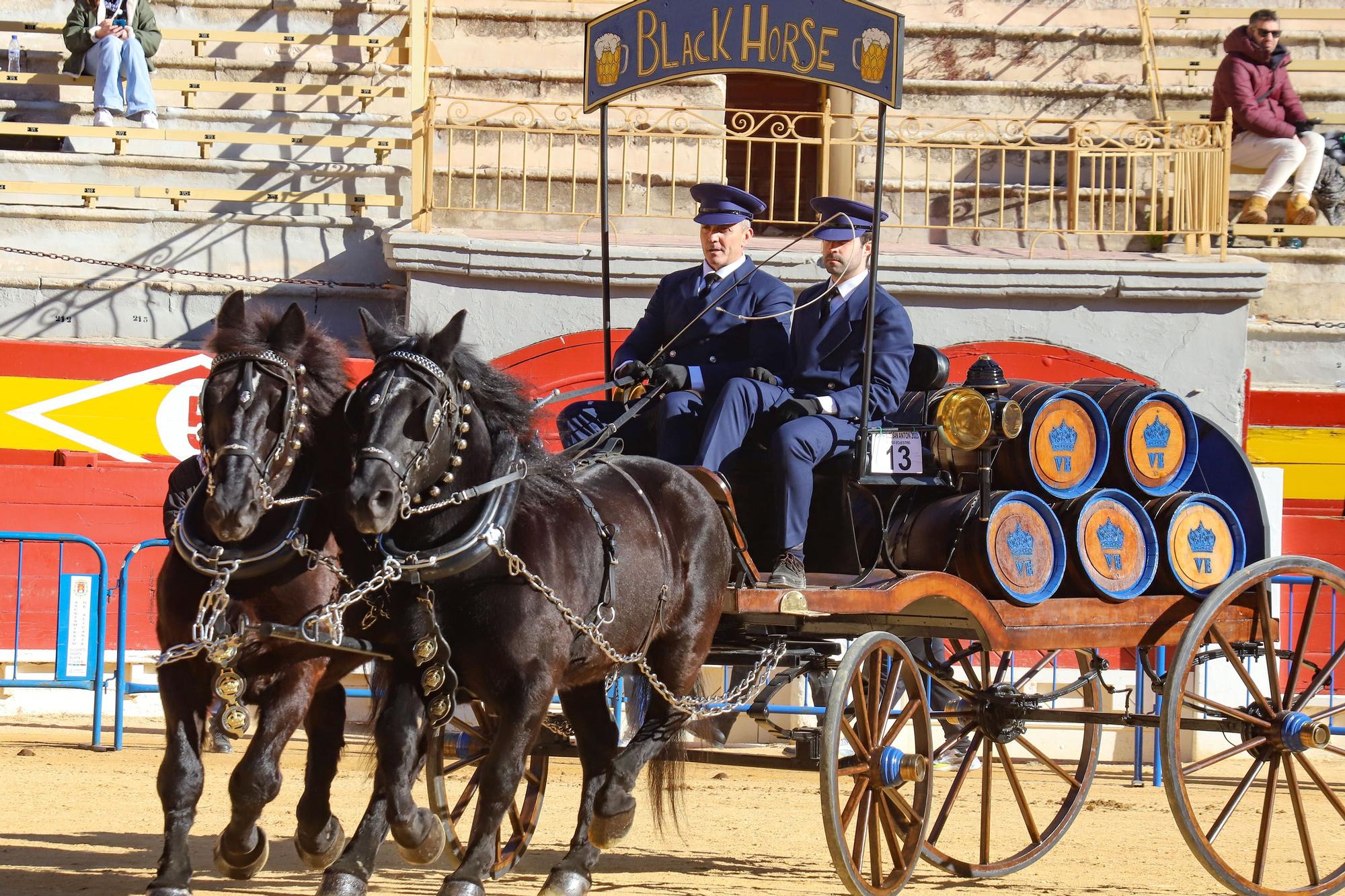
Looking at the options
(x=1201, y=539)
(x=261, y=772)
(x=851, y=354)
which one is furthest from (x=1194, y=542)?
(x=261, y=772)

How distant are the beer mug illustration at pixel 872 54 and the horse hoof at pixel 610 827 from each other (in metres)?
2.74

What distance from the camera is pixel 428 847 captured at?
5051 millimetres

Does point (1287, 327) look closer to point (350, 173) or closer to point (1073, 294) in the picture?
point (1073, 294)

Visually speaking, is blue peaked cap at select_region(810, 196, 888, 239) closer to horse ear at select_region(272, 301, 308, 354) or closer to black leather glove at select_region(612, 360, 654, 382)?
black leather glove at select_region(612, 360, 654, 382)

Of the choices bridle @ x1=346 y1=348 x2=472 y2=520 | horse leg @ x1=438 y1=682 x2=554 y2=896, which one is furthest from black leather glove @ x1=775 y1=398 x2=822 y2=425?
horse leg @ x1=438 y1=682 x2=554 y2=896

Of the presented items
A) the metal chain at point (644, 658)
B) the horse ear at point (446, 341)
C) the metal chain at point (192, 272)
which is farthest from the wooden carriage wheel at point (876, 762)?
the metal chain at point (192, 272)

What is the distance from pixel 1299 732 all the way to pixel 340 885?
3.59 meters

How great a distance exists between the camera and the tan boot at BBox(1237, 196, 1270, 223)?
13.7 m

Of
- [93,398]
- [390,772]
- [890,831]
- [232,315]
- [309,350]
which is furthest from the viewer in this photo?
[93,398]

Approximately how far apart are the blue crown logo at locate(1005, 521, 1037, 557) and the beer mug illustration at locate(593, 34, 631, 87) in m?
2.32

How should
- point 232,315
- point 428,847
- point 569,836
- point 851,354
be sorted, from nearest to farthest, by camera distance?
point 428,847 < point 232,315 < point 851,354 < point 569,836

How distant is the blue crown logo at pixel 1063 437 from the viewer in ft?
20.6

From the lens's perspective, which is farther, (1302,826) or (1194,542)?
(1194,542)

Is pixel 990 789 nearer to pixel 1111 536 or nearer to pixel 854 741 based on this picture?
pixel 1111 536
